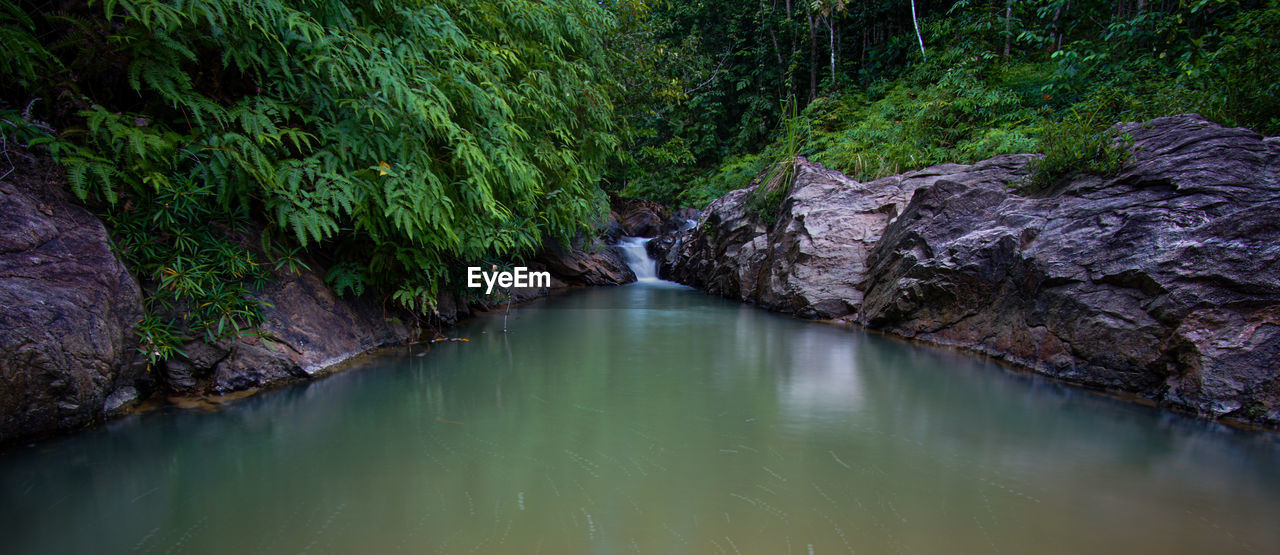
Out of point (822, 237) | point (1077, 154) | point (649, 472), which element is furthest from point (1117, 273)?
point (649, 472)

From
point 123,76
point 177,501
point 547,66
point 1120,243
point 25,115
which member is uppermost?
point 547,66

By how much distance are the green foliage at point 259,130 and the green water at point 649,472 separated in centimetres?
108

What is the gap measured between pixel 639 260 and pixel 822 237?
25.4ft

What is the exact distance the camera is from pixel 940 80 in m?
11.4

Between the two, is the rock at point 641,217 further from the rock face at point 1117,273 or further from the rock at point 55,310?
the rock at point 55,310

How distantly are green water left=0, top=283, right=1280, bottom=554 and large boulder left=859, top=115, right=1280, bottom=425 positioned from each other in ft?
1.40

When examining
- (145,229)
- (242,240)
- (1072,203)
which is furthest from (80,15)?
(1072,203)

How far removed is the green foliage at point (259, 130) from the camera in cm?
280

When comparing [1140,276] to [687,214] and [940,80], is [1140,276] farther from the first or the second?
[687,214]

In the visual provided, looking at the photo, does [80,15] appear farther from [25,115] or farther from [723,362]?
[723,362]

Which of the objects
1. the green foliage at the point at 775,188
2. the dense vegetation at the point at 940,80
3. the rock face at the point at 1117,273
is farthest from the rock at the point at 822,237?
the dense vegetation at the point at 940,80

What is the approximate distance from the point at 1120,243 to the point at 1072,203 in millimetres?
878

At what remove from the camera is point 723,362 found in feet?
15.4

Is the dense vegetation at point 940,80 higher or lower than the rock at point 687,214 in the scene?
higher
